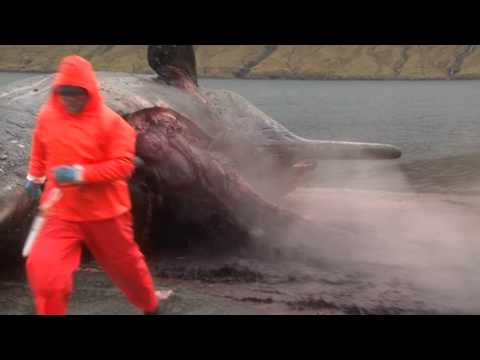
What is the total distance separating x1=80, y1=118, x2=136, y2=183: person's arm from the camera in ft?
16.8

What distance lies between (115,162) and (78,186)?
330mm

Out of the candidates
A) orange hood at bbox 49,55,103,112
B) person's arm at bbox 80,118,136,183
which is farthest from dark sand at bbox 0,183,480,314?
orange hood at bbox 49,55,103,112

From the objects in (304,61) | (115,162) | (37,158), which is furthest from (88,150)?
(304,61)

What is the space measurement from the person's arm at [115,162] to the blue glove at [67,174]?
0.03 m

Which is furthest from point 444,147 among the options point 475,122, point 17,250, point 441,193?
point 17,250

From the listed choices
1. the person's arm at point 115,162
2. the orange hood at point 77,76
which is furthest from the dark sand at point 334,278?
the orange hood at point 77,76

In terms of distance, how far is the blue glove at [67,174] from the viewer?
5.06 m

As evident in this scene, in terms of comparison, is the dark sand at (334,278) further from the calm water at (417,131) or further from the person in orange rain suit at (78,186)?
the calm water at (417,131)

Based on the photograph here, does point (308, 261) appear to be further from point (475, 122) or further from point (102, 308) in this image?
point (475, 122)

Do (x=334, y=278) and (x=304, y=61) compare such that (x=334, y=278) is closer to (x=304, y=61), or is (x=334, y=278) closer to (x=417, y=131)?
(x=417, y=131)

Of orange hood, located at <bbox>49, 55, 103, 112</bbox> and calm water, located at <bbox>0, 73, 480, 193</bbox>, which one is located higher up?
calm water, located at <bbox>0, 73, 480, 193</bbox>

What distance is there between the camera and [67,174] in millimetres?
5059

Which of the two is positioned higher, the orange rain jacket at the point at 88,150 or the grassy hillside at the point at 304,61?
the grassy hillside at the point at 304,61

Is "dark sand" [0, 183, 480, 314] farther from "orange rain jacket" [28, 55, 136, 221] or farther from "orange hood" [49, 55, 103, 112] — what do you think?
"orange hood" [49, 55, 103, 112]
